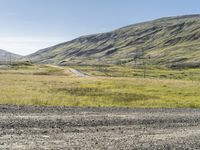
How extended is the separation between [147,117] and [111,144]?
9.66 meters

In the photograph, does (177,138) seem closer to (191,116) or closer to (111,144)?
(111,144)

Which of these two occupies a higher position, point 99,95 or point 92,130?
point 92,130


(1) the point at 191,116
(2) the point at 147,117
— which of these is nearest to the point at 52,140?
(2) the point at 147,117

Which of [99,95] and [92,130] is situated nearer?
[92,130]

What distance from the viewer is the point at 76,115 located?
28.8m

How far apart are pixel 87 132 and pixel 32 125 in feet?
11.6

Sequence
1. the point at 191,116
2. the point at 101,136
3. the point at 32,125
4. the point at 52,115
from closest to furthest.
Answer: the point at 101,136
the point at 32,125
the point at 52,115
the point at 191,116

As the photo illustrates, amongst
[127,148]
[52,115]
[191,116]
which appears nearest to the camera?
[127,148]

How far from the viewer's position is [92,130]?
23828 millimetres

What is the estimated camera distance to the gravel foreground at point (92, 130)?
787 inches

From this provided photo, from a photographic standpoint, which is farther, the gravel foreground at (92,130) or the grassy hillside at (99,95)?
the grassy hillside at (99,95)

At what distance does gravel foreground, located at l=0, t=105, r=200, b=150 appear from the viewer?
787 inches

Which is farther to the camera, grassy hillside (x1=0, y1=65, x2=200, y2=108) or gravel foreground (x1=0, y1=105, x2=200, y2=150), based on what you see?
grassy hillside (x1=0, y1=65, x2=200, y2=108)

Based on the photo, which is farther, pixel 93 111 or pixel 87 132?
pixel 93 111
